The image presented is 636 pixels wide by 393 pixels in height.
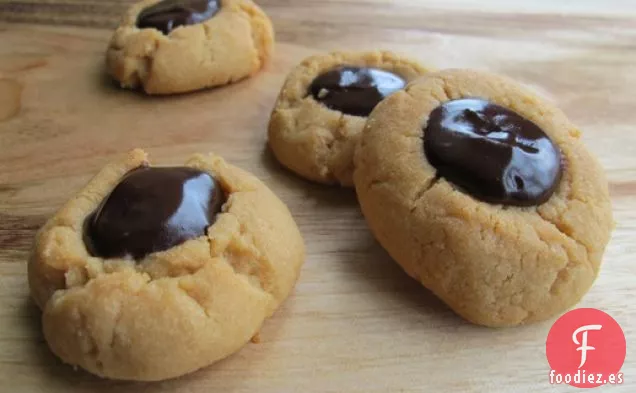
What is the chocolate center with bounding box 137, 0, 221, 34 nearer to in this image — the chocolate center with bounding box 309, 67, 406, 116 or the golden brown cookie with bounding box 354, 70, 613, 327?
the chocolate center with bounding box 309, 67, 406, 116

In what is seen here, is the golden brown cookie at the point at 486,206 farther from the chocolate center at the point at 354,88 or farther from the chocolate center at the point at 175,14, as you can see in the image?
the chocolate center at the point at 175,14

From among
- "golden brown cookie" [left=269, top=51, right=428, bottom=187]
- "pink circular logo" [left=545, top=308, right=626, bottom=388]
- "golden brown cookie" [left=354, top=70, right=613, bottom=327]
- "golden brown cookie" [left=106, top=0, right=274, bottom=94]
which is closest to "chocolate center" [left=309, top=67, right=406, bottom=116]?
"golden brown cookie" [left=269, top=51, right=428, bottom=187]

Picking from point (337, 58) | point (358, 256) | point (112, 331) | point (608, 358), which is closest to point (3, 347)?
point (112, 331)

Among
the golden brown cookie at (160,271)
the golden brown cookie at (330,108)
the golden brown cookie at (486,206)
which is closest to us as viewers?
the golden brown cookie at (160,271)

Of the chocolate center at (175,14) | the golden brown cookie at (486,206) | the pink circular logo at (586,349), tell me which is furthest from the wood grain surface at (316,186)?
the chocolate center at (175,14)

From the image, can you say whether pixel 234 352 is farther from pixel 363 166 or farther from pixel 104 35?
pixel 104 35

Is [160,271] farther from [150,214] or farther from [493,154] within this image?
[493,154]
